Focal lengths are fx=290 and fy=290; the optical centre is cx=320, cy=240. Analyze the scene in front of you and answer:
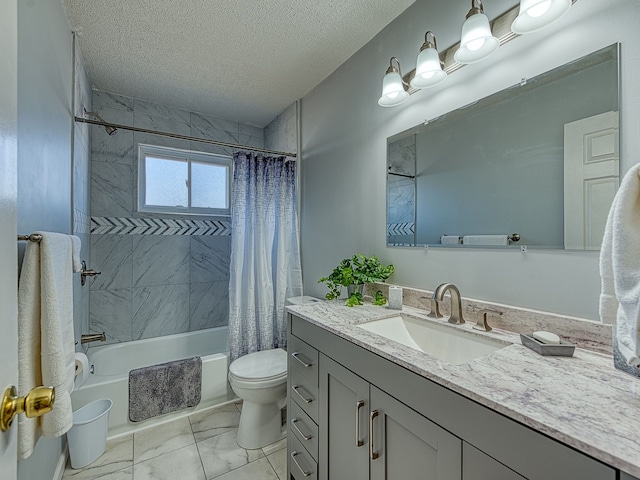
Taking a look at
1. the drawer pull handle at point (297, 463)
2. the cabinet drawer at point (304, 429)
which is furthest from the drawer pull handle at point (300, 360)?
the drawer pull handle at point (297, 463)

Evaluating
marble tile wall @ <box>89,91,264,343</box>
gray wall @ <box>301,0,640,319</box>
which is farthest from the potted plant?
marble tile wall @ <box>89,91,264,343</box>

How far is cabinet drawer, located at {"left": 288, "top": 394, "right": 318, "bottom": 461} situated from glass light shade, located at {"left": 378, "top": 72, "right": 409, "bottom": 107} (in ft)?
5.36

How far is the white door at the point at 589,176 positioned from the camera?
35.4 inches

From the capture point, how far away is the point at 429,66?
1333mm

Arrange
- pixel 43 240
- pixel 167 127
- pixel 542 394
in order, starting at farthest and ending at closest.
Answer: pixel 167 127, pixel 43 240, pixel 542 394

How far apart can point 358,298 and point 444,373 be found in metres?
0.82

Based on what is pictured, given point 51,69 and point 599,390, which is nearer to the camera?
point 599,390

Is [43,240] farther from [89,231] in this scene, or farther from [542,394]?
[89,231]

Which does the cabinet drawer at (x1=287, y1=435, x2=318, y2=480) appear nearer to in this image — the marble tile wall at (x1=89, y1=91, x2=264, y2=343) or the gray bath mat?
the gray bath mat

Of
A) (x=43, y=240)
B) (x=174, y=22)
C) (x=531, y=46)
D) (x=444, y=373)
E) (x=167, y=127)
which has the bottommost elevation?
(x=444, y=373)

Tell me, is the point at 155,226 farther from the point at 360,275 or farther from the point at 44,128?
the point at 360,275

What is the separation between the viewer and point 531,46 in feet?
3.55

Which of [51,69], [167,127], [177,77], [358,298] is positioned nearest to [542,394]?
[358,298]

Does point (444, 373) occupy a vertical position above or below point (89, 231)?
below
